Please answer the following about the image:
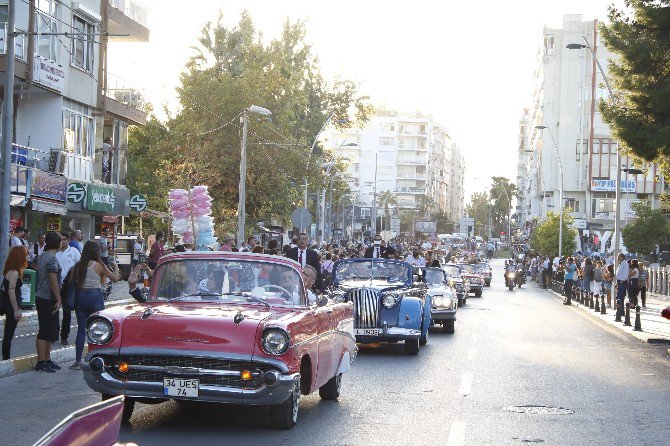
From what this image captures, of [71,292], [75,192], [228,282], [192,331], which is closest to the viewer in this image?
[192,331]

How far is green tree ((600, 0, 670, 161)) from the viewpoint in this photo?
24844 millimetres

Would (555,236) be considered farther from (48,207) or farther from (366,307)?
(366,307)

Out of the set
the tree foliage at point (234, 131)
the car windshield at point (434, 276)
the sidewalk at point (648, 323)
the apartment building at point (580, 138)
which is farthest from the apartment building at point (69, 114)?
the apartment building at point (580, 138)

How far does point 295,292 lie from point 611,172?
93.7 meters

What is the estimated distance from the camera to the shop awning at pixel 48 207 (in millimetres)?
34281

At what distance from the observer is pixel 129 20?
43.8m

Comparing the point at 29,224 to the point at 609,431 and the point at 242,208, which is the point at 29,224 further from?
the point at 609,431

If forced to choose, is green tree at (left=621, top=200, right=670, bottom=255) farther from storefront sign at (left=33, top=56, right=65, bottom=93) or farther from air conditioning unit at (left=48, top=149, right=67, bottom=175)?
storefront sign at (left=33, top=56, right=65, bottom=93)

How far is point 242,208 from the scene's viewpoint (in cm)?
4166

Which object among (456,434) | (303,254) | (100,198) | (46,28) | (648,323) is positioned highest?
(46,28)

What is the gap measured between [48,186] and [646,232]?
1874 inches

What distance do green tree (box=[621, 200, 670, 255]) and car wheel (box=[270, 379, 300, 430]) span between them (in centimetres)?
6582

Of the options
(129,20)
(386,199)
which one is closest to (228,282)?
(129,20)

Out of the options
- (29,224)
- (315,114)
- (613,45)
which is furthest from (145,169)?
(613,45)
